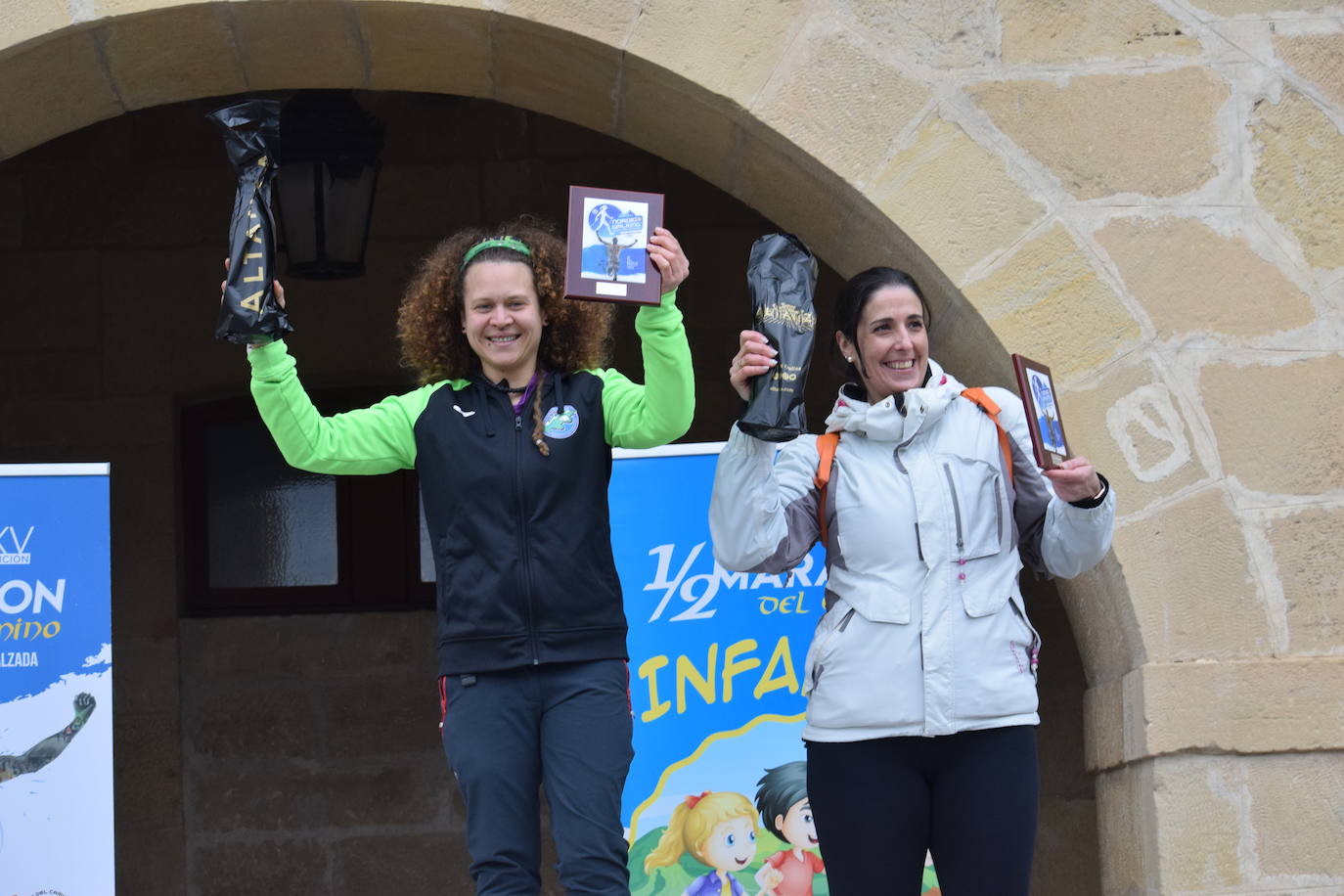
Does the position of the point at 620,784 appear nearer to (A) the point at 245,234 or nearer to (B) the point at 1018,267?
(A) the point at 245,234

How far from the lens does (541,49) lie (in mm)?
3998

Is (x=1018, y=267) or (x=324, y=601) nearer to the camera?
(x=1018, y=267)

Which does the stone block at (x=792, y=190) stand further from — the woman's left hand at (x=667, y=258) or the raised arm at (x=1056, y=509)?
the woman's left hand at (x=667, y=258)

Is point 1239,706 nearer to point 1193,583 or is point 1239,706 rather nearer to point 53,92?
point 1193,583

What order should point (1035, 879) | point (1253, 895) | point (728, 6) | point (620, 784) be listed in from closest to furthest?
point (620, 784)
point (1253, 895)
point (728, 6)
point (1035, 879)

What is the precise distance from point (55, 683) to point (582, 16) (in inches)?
68.6

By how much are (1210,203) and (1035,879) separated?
2.31 m

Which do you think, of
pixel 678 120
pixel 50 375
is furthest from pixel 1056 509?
pixel 50 375

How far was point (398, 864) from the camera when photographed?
540 cm

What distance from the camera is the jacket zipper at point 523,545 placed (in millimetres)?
2932

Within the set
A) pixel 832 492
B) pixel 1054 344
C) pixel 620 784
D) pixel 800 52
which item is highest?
pixel 800 52

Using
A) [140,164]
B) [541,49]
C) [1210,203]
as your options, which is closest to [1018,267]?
[1210,203]

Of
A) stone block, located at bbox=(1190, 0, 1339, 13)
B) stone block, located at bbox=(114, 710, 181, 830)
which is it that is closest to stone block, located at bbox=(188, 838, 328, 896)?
stone block, located at bbox=(114, 710, 181, 830)

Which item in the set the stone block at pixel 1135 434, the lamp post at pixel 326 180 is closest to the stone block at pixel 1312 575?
the stone block at pixel 1135 434
